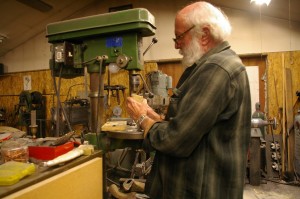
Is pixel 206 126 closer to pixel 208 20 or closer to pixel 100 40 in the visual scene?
pixel 208 20

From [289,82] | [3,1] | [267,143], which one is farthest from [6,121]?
[289,82]

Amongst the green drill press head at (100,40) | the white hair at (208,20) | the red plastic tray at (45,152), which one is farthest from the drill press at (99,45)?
the red plastic tray at (45,152)

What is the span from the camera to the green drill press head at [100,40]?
1.28 meters

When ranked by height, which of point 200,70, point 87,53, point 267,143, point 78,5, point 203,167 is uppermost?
point 78,5

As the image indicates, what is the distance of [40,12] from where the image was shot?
4.49 meters

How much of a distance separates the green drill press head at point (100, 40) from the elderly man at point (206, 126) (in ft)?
0.96

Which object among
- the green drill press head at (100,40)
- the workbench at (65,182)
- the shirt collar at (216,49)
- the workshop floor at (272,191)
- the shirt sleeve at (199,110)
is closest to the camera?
the workbench at (65,182)

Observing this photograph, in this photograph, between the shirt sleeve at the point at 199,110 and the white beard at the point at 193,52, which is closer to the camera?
the shirt sleeve at the point at 199,110

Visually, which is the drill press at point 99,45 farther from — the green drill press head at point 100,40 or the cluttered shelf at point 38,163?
the cluttered shelf at point 38,163

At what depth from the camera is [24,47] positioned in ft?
17.4

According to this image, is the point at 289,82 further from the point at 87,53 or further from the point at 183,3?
the point at 87,53

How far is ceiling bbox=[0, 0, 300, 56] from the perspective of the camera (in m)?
3.62

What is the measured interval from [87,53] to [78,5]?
3.87 m

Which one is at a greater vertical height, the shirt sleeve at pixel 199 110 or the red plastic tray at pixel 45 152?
the shirt sleeve at pixel 199 110
